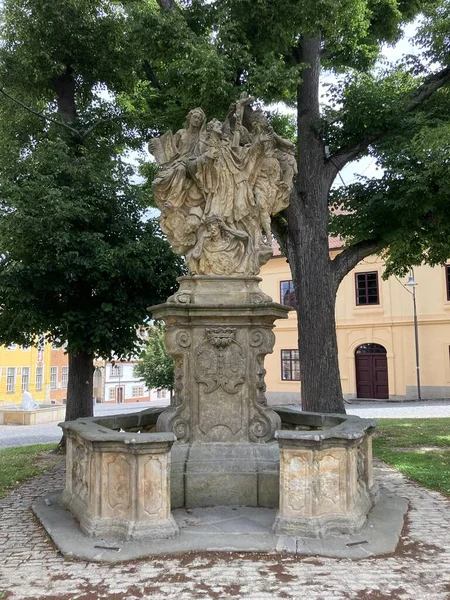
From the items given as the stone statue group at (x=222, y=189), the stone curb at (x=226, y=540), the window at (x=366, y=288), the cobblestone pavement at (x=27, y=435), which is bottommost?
the cobblestone pavement at (x=27, y=435)

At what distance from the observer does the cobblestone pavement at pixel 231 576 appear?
3844 millimetres

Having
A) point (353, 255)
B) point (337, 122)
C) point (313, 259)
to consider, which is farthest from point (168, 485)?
point (337, 122)

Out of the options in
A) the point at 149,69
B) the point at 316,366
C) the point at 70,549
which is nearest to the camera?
the point at 70,549

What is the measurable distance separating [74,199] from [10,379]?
3231cm

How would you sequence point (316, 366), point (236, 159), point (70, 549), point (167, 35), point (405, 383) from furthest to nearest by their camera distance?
1. point (405, 383)
2. point (316, 366)
3. point (167, 35)
4. point (236, 159)
5. point (70, 549)

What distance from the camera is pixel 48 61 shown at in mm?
12297

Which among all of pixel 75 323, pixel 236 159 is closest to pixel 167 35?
pixel 236 159

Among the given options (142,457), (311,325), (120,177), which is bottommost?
(142,457)

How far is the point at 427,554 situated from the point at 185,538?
208 centimetres

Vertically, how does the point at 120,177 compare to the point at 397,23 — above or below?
below

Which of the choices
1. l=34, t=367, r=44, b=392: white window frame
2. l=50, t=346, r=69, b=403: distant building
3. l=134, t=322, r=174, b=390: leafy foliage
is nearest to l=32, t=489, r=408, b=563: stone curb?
l=134, t=322, r=174, b=390: leafy foliage

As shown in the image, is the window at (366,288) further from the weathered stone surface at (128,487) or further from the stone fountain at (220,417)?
the weathered stone surface at (128,487)

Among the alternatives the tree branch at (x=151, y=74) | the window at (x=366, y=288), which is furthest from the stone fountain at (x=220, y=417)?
the window at (x=366, y=288)

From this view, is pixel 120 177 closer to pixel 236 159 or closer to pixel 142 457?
pixel 236 159
